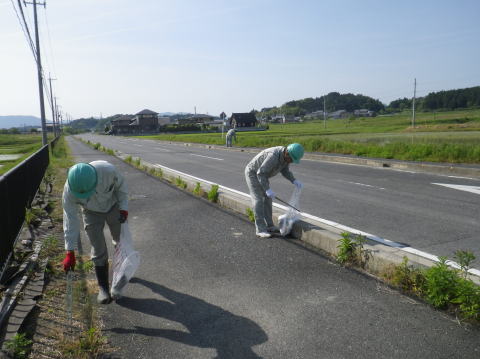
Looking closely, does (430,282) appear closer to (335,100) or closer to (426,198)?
(426,198)

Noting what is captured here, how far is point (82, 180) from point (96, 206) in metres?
0.52

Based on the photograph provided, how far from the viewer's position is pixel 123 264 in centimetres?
368

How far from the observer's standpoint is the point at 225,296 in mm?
3766

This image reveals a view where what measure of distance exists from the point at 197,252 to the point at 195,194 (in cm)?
404

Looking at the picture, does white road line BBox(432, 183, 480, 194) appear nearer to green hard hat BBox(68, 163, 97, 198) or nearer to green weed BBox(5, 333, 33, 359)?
green hard hat BBox(68, 163, 97, 198)

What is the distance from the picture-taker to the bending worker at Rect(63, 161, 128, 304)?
3.29 m

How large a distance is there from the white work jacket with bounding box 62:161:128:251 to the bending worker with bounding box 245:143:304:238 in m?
2.15

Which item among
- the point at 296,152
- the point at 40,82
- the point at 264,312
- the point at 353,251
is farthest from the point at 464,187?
the point at 40,82

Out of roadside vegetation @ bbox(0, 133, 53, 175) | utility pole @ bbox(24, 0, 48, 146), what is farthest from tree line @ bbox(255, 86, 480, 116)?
utility pole @ bbox(24, 0, 48, 146)

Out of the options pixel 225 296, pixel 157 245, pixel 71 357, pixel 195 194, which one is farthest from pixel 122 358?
pixel 195 194

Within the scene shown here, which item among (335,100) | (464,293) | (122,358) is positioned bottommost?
(122,358)

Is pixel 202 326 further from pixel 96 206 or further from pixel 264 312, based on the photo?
pixel 96 206

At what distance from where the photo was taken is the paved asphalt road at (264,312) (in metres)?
2.86

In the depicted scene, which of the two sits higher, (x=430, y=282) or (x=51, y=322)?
(x=430, y=282)
